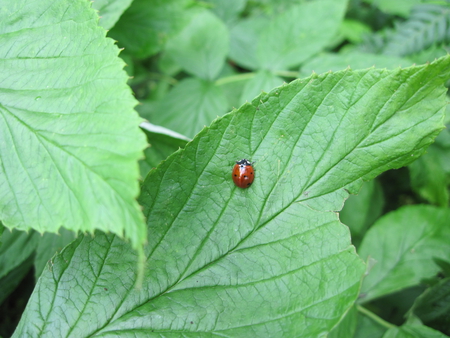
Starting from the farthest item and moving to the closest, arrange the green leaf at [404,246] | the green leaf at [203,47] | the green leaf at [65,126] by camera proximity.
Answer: the green leaf at [203,47] → the green leaf at [404,246] → the green leaf at [65,126]

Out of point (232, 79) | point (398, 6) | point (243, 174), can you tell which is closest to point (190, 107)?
point (232, 79)

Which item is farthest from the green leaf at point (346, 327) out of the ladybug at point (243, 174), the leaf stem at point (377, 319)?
the ladybug at point (243, 174)

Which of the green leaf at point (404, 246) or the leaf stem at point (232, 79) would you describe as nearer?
the green leaf at point (404, 246)

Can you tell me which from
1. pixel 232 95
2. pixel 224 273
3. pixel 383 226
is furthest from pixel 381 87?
pixel 232 95

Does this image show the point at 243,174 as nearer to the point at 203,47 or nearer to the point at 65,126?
the point at 65,126

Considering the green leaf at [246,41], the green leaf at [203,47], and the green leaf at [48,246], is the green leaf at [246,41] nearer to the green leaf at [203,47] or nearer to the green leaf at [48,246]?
the green leaf at [203,47]

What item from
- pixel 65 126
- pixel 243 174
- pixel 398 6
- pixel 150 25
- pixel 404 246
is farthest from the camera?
pixel 398 6
